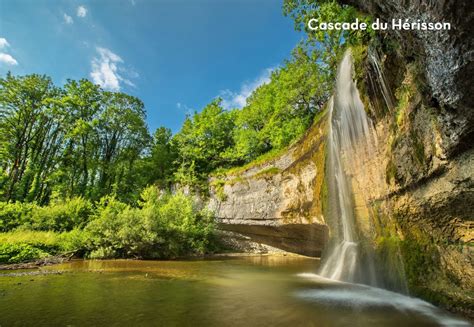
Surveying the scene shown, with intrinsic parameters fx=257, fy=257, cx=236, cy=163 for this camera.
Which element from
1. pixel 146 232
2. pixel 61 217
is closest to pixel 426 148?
pixel 146 232

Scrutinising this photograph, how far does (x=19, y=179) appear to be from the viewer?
24172mm

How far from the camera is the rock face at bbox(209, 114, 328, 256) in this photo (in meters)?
14.5

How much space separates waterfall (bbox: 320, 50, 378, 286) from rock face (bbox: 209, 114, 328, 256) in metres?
2.01

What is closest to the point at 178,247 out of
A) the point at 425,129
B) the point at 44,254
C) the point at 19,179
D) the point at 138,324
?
the point at 44,254

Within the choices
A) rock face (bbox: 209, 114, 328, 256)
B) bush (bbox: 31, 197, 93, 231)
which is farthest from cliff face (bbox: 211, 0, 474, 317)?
bush (bbox: 31, 197, 93, 231)

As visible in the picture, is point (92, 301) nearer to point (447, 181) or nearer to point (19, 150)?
point (447, 181)

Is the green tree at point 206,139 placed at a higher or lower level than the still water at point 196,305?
higher

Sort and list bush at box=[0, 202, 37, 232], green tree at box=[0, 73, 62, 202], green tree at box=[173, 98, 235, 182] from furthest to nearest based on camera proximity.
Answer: green tree at box=[173, 98, 235, 182], green tree at box=[0, 73, 62, 202], bush at box=[0, 202, 37, 232]

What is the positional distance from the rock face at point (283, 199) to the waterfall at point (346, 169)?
6.59ft

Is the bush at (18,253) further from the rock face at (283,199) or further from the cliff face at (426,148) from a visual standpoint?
the cliff face at (426,148)

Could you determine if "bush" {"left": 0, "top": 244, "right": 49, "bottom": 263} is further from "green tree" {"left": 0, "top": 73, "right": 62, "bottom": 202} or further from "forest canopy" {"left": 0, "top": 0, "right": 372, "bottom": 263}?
"green tree" {"left": 0, "top": 73, "right": 62, "bottom": 202}

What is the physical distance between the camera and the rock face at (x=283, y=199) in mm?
14547

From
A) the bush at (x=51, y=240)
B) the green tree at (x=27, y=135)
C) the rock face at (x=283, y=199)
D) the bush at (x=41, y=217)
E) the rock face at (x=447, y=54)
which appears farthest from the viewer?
the green tree at (x=27, y=135)

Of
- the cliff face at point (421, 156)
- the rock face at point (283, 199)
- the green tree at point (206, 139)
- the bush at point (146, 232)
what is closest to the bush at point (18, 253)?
the bush at point (146, 232)
